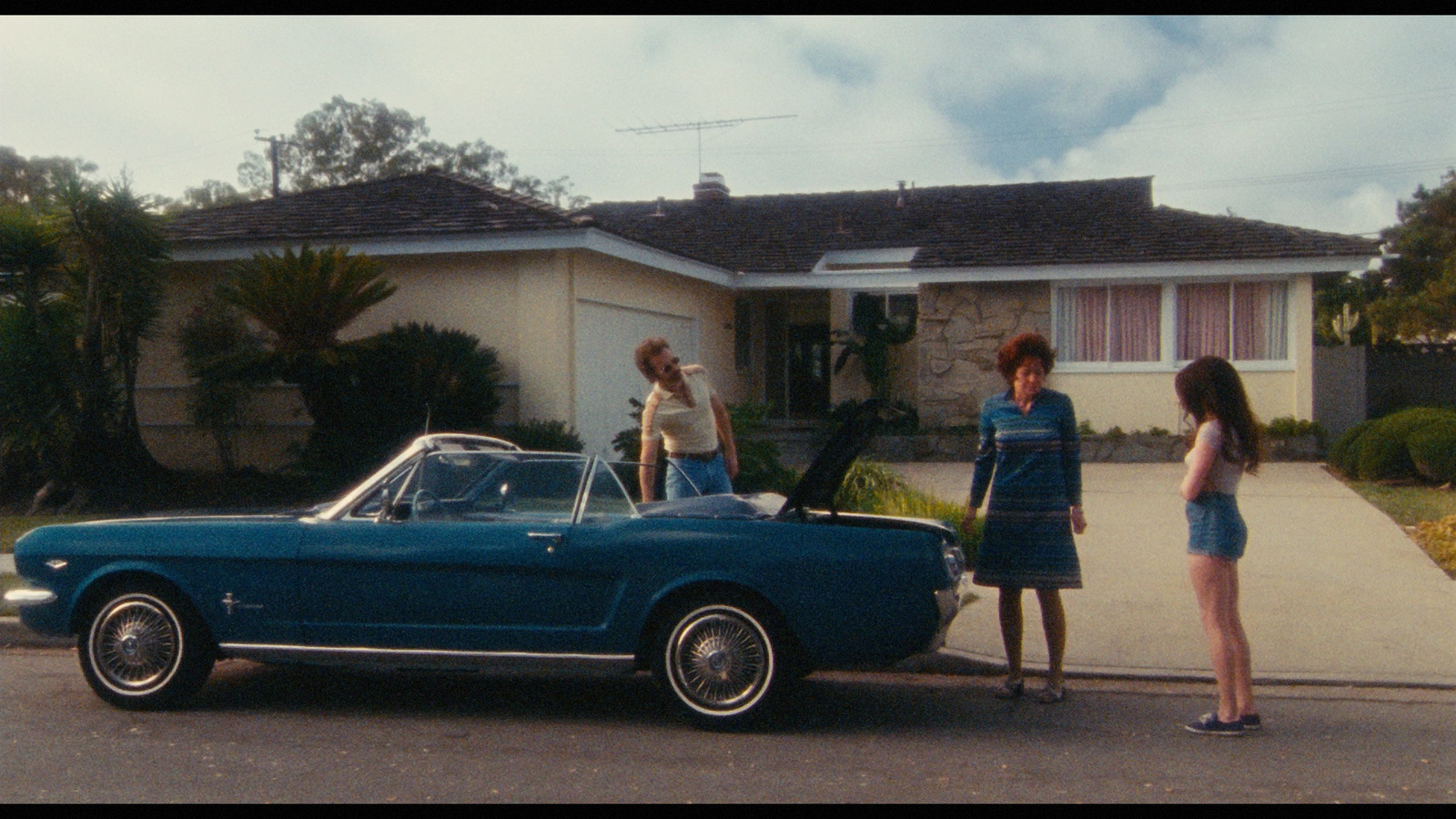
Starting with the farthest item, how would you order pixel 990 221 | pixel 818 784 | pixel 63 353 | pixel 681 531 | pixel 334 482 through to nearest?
pixel 990 221
pixel 63 353
pixel 334 482
pixel 681 531
pixel 818 784

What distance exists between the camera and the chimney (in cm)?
2703

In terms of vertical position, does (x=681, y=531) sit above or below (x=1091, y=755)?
above

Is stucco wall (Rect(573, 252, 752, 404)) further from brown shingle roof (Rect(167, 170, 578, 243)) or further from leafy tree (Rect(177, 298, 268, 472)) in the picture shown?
Answer: leafy tree (Rect(177, 298, 268, 472))

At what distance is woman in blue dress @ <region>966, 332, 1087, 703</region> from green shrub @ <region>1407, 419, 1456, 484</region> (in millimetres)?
9897

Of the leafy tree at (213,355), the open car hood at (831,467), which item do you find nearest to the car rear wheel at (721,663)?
the open car hood at (831,467)

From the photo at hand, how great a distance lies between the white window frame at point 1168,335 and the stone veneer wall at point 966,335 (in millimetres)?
452

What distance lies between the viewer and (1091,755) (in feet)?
17.4

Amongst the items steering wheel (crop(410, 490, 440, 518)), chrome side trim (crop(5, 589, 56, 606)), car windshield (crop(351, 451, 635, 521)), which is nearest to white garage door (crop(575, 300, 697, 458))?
car windshield (crop(351, 451, 635, 521))

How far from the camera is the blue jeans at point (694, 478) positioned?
776 cm

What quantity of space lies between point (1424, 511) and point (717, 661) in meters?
9.68

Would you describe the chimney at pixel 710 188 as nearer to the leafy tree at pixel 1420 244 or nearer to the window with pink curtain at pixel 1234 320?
the window with pink curtain at pixel 1234 320

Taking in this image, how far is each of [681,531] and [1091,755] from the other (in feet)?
6.38

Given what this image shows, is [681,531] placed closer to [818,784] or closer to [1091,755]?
[818,784]

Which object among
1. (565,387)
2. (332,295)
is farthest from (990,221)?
(332,295)
